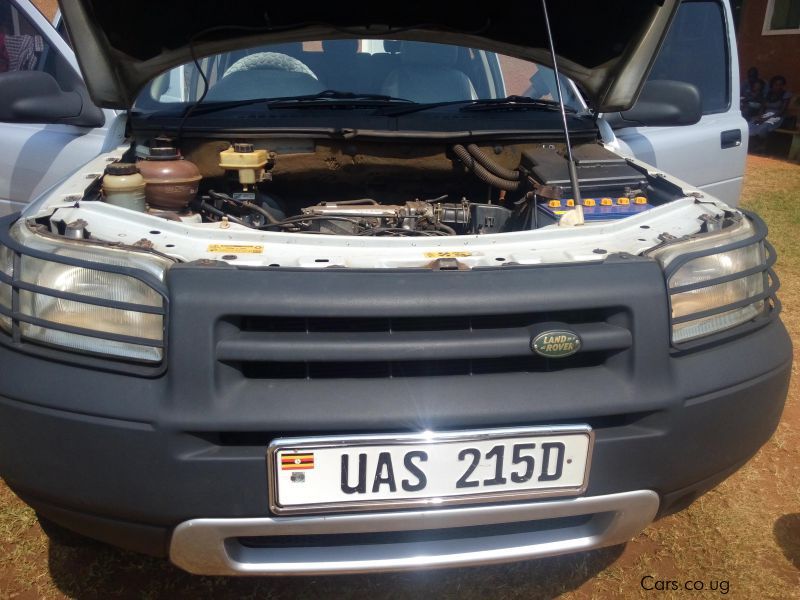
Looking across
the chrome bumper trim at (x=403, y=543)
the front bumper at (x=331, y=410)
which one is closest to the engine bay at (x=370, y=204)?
the front bumper at (x=331, y=410)

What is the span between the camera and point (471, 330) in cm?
152

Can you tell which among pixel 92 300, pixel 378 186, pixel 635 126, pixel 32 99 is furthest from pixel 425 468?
pixel 635 126

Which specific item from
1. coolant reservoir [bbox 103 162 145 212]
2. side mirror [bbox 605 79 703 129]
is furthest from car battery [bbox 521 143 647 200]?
coolant reservoir [bbox 103 162 145 212]

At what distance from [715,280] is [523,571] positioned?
106 centimetres

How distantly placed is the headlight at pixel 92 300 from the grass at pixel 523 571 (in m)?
0.88

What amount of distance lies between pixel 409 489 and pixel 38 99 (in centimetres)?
220

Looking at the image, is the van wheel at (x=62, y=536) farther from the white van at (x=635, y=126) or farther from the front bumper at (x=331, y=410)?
the white van at (x=635, y=126)

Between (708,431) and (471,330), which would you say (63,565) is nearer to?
(471,330)

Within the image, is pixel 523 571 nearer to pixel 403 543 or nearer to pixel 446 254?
pixel 403 543

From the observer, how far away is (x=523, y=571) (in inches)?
82.0

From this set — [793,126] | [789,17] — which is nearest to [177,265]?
[793,126]

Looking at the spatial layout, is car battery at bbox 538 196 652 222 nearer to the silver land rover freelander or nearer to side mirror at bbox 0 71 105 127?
the silver land rover freelander

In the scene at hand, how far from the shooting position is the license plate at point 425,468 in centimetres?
143

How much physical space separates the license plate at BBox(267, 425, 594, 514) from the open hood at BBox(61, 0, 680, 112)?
1561 mm
